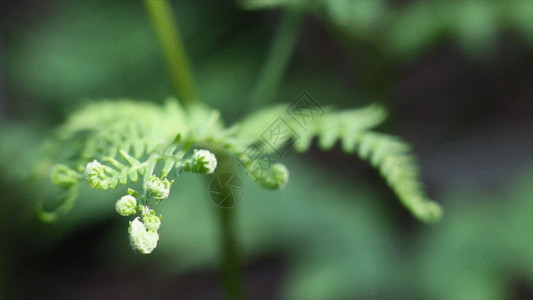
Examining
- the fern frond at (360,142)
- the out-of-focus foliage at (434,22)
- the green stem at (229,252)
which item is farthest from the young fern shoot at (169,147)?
the out-of-focus foliage at (434,22)

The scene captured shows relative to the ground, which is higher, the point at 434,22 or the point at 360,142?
the point at 434,22

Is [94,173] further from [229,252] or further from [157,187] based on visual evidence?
[229,252]

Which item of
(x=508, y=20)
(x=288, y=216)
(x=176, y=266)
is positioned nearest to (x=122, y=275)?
(x=176, y=266)

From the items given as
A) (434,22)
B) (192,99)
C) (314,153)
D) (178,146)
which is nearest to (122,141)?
(178,146)

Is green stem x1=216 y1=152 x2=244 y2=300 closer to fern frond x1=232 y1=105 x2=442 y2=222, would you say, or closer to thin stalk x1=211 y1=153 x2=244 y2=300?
thin stalk x1=211 y1=153 x2=244 y2=300

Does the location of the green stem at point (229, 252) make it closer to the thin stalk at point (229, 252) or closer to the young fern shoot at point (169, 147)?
the thin stalk at point (229, 252)

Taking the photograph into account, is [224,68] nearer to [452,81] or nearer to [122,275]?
[452,81]
